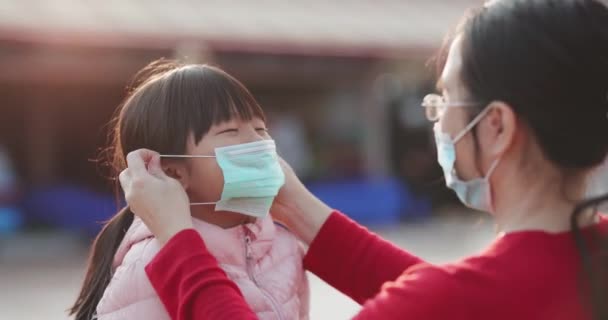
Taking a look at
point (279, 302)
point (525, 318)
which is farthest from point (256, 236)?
point (525, 318)

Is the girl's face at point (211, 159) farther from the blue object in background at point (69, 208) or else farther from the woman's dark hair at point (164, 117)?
the blue object in background at point (69, 208)

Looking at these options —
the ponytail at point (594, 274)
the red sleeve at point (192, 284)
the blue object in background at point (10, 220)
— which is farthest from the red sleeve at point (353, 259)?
the blue object in background at point (10, 220)

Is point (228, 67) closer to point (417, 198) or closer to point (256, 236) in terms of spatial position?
point (417, 198)

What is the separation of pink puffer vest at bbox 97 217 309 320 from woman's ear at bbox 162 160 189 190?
0.10 metres

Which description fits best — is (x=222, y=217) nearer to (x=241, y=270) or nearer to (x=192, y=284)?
(x=241, y=270)

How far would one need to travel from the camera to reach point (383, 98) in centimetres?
1370

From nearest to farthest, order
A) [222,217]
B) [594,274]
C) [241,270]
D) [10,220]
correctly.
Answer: [594,274], [241,270], [222,217], [10,220]

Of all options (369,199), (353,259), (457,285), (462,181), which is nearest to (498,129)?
(462,181)

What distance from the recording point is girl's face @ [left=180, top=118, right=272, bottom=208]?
197 cm

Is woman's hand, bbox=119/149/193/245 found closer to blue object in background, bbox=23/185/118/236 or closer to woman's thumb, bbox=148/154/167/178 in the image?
woman's thumb, bbox=148/154/167/178

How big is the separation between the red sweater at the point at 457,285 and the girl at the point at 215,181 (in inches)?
9.0

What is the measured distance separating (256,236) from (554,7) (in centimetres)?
89

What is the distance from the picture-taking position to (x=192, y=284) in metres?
1.64

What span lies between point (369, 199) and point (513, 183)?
10.8 meters
